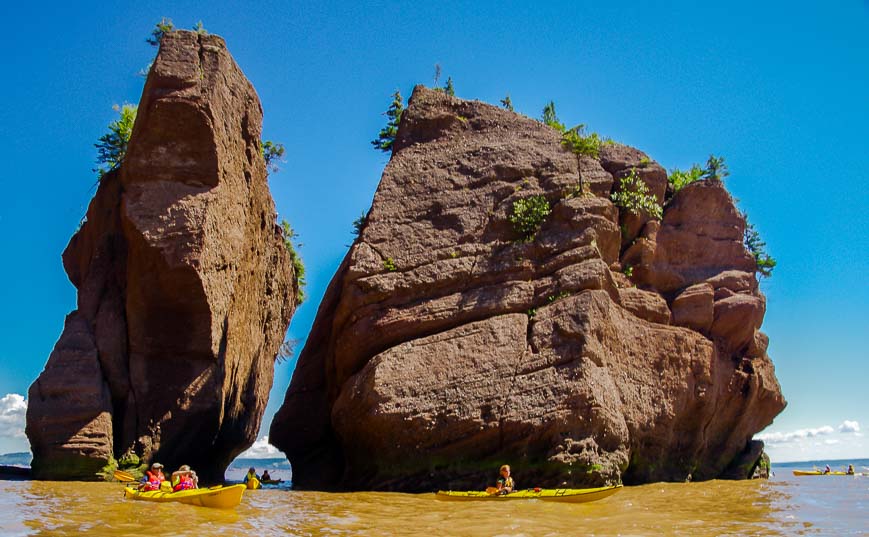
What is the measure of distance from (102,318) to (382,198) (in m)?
9.83

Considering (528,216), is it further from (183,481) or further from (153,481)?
(153,481)

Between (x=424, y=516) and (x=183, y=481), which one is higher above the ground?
(x=183, y=481)

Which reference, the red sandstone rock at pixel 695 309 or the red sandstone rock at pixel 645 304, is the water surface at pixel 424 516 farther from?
the red sandstone rock at pixel 695 309

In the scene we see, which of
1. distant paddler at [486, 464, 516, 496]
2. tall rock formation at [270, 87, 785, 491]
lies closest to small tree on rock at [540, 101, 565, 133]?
tall rock formation at [270, 87, 785, 491]

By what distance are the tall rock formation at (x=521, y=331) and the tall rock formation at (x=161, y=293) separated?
407 cm

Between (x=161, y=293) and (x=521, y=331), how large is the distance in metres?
11.2

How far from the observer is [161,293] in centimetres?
2203

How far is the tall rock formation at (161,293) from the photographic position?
2095 cm

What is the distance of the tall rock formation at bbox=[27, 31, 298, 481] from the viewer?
21.0 metres

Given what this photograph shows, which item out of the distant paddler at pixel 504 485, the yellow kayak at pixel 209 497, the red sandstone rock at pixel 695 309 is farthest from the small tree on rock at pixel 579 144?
the yellow kayak at pixel 209 497

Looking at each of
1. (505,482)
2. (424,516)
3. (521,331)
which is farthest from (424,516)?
(521,331)

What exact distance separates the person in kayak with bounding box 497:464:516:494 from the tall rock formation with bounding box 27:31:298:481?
34.9ft

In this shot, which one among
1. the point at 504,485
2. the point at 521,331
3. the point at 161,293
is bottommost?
the point at 504,485

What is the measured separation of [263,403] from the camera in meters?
32.7
